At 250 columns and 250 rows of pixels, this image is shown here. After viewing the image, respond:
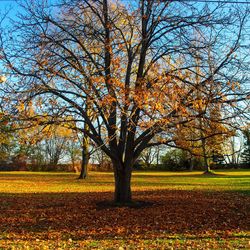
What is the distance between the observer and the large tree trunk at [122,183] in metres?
13.3

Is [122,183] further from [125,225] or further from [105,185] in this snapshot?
[105,185]

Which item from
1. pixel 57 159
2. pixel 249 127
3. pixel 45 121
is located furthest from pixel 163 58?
pixel 57 159

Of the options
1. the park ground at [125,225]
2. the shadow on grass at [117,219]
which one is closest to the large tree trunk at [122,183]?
the park ground at [125,225]

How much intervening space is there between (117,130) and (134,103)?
1464 millimetres

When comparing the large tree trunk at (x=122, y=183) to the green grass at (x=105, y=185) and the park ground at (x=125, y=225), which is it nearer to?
the park ground at (x=125, y=225)

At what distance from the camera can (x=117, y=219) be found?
10.8 metres

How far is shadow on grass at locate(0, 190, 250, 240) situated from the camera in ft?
29.6

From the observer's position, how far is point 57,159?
63.7 metres

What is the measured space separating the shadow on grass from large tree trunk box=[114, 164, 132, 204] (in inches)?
30.7

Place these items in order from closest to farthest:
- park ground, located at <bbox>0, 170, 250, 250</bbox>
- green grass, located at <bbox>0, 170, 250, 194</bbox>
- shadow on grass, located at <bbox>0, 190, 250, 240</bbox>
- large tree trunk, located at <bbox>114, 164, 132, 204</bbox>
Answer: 1. park ground, located at <bbox>0, 170, 250, 250</bbox>
2. shadow on grass, located at <bbox>0, 190, 250, 240</bbox>
3. large tree trunk, located at <bbox>114, 164, 132, 204</bbox>
4. green grass, located at <bbox>0, 170, 250, 194</bbox>

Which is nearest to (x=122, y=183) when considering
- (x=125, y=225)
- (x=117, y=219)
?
(x=117, y=219)

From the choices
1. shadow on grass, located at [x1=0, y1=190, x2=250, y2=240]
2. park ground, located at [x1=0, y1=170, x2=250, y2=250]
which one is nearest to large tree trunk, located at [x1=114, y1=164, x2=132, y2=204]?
park ground, located at [x1=0, y1=170, x2=250, y2=250]

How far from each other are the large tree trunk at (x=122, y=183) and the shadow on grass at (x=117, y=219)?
781 millimetres

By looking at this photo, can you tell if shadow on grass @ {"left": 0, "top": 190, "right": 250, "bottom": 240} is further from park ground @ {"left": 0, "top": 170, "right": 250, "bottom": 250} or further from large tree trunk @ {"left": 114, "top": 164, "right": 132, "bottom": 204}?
large tree trunk @ {"left": 114, "top": 164, "right": 132, "bottom": 204}
